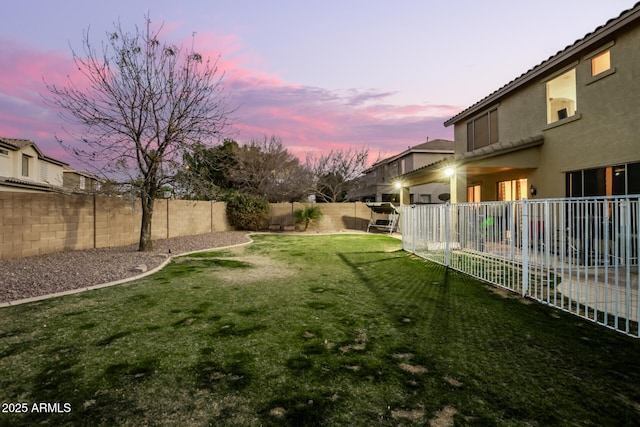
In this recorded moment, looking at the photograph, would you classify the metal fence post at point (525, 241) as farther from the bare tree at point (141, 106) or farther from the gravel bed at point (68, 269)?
the bare tree at point (141, 106)

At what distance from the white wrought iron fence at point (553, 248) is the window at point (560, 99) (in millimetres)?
3895

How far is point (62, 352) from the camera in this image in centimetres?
320

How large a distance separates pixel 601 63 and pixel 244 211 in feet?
52.2

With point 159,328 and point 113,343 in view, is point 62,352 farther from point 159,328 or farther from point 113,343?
point 159,328

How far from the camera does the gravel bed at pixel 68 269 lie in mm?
5566

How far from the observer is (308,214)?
18938mm

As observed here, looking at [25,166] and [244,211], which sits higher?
[25,166]

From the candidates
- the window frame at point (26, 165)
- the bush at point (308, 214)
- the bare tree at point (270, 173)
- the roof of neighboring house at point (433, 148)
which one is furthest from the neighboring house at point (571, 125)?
the window frame at point (26, 165)

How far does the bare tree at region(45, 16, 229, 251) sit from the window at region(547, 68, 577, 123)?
1024cm

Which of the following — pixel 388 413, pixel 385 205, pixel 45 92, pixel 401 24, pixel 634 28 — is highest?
pixel 401 24

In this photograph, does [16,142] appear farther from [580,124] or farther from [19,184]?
[580,124]

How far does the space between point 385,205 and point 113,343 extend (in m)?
17.3

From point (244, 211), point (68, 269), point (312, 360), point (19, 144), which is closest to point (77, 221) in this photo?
point (68, 269)

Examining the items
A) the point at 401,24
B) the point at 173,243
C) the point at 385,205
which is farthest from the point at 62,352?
the point at 385,205
